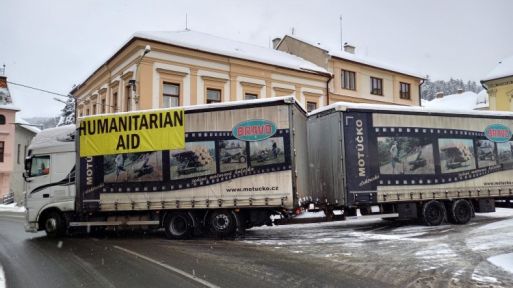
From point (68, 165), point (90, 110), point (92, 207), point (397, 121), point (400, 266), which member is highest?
point (90, 110)

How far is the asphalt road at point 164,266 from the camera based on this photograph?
7.12 meters

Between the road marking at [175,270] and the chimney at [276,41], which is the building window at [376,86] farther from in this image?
the road marking at [175,270]

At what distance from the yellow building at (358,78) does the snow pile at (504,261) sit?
65.3ft

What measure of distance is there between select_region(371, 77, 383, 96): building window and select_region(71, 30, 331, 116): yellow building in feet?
15.0

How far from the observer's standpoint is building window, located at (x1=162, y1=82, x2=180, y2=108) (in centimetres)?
2202

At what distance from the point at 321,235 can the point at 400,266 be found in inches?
186

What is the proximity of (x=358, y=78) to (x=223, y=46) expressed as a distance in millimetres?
10167

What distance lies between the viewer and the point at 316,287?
6.64 m

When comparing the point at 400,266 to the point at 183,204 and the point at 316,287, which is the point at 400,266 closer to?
the point at 316,287

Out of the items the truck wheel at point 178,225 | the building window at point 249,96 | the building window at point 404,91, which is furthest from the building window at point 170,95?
the building window at point 404,91

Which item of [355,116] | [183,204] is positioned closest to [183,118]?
[183,204]

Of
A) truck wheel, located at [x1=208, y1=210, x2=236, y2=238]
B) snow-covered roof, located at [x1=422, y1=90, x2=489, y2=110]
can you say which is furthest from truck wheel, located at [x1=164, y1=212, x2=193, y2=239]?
snow-covered roof, located at [x1=422, y1=90, x2=489, y2=110]

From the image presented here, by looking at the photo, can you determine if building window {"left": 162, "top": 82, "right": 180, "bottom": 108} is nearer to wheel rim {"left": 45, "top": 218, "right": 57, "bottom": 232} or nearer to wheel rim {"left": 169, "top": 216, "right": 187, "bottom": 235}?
wheel rim {"left": 45, "top": 218, "right": 57, "bottom": 232}

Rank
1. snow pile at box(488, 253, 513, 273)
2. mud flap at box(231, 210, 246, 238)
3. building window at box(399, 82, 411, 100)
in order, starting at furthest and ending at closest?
building window at box(399, 82, 411, 100) → mud flap at box(231, 210, 246, 238) → snow pile at box(488, 253, 513, 273)
